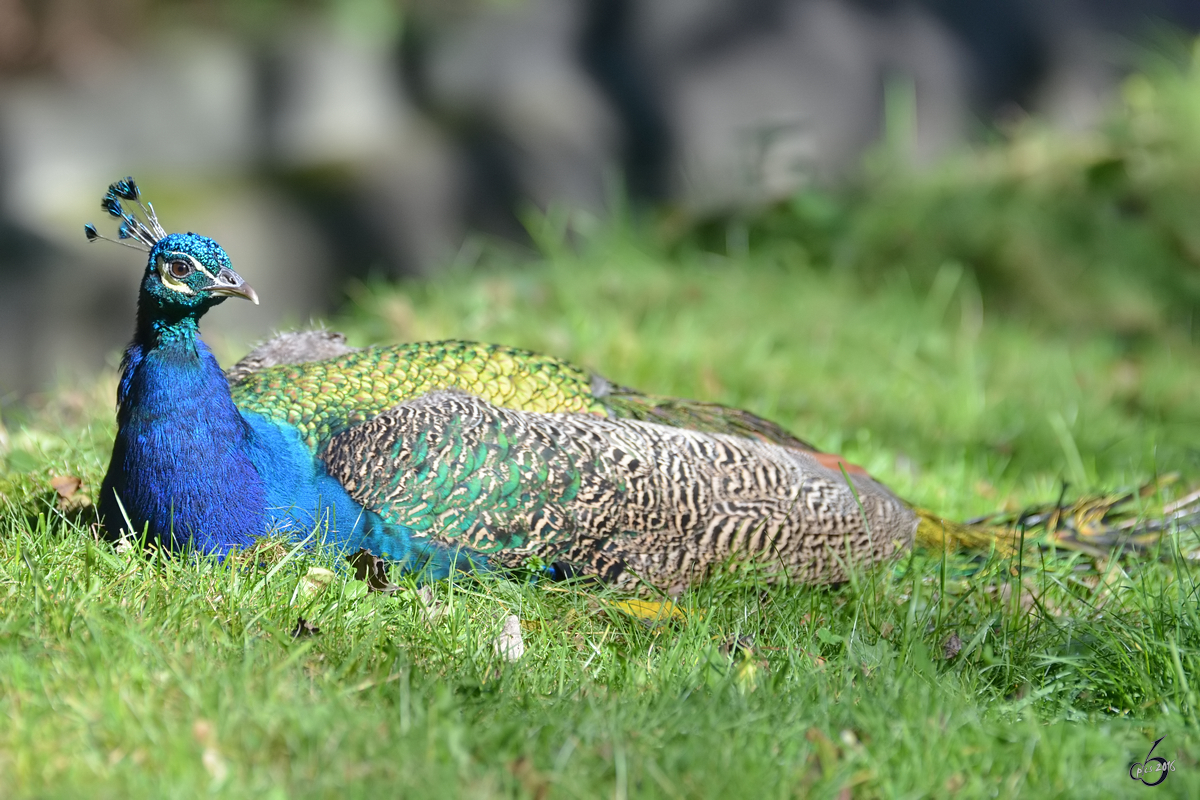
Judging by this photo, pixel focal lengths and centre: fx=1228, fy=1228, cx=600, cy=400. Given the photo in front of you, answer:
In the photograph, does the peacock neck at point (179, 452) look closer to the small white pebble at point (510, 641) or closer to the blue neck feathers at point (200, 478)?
the blue neck feathers at point (200, 478)

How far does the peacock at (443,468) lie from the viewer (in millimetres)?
2875

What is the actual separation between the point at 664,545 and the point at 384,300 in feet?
9.70

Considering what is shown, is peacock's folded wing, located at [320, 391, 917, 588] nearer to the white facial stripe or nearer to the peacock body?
the peacock body

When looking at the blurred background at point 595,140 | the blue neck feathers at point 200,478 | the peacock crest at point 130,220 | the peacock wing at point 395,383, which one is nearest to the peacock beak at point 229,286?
the blue neck feathers at point 200,478

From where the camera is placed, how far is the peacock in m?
2.88

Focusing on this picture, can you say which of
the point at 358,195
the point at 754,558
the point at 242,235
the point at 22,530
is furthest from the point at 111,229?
the point at 754,558

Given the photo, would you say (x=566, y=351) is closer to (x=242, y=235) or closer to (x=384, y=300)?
(x=384, y=300)

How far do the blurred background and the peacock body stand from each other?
11.5 ft

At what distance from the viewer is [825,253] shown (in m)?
6.65

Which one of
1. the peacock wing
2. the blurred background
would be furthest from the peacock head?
the blurred background

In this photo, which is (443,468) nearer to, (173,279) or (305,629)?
(305,629)

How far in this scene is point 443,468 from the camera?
9.86ft

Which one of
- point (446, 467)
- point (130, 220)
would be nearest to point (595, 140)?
point (130, 220)

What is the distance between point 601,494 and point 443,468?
16.0 inches
